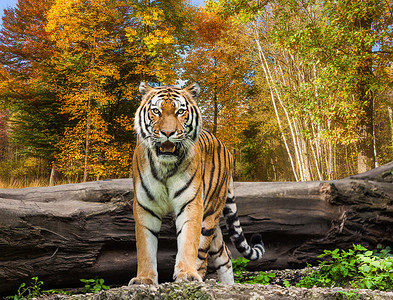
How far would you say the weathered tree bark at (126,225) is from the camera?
12.6 ft

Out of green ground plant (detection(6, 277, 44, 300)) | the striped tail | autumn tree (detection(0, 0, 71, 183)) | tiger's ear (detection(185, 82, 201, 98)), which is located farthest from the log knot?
autumn tree (detection(0, 0, 71, 183))

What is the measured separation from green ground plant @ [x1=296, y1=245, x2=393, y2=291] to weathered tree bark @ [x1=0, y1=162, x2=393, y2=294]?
55cm

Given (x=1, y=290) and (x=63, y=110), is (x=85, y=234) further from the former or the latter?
(x=63, y=110)

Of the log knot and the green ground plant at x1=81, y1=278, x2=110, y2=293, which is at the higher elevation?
the log knot

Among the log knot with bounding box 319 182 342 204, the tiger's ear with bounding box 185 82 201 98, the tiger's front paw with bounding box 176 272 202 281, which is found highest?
the tiger's ear with bounding box 185 82 201 98

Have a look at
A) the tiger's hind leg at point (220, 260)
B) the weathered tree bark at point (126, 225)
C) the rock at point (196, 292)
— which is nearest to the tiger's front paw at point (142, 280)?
the rock at point (196, 292)

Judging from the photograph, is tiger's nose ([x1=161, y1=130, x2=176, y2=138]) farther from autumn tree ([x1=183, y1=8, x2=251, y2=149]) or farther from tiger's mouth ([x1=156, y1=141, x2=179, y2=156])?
autumn tree ([x1=183, y1=8, x2=251, y2=149])

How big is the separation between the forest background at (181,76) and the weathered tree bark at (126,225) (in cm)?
329

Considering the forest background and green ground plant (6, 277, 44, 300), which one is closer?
green ground plant (6, 277, 44, 300)

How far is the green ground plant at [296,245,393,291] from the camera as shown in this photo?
4016 millimetres

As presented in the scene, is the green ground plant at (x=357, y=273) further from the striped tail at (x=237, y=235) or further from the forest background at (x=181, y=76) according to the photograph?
the forest background at (x=181, y=76)

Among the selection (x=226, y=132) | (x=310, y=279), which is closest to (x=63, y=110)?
(x=226, y=132)

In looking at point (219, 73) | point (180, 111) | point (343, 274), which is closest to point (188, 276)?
point (180, 111)

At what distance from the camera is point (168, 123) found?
2529 millimetres
